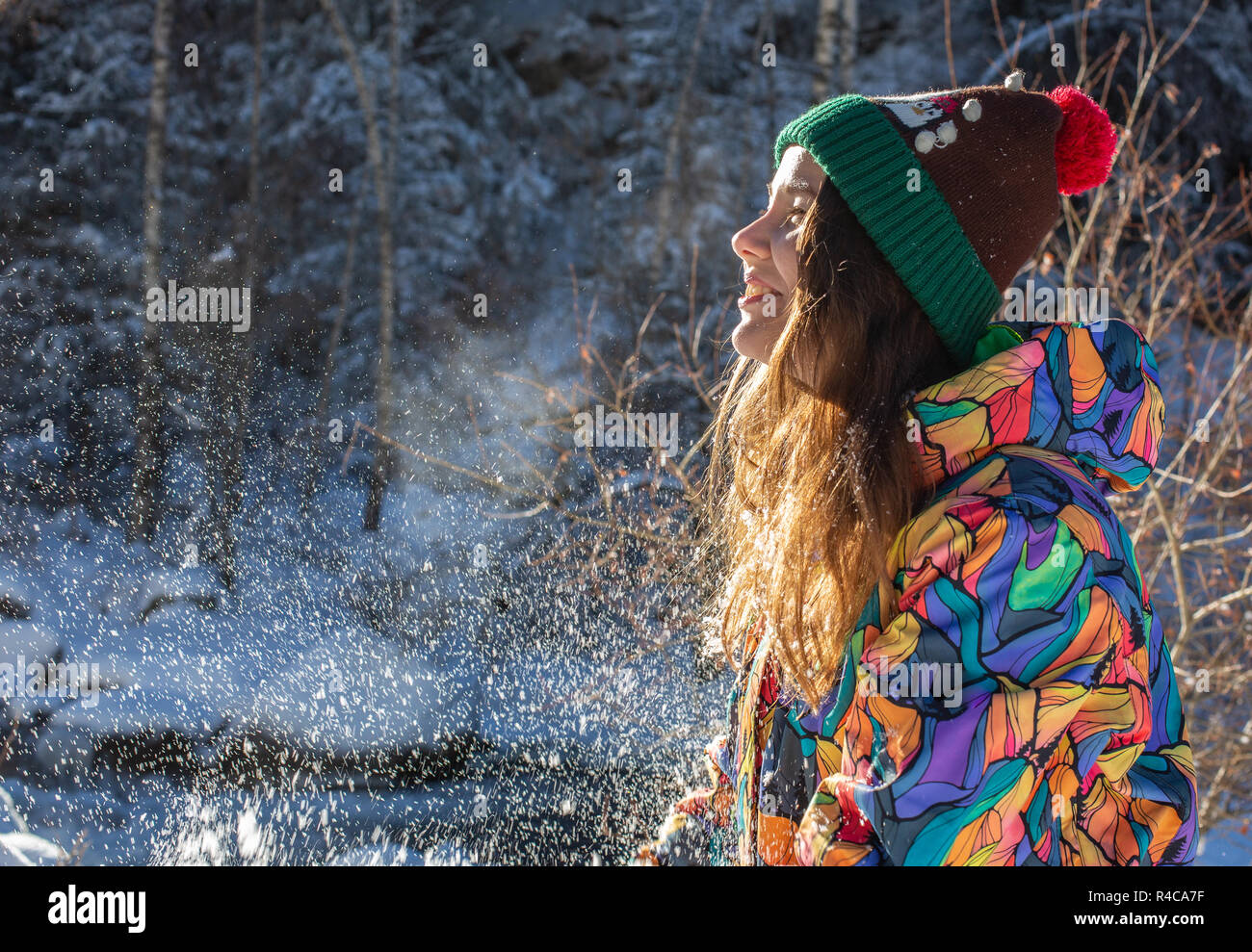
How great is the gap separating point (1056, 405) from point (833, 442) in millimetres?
339

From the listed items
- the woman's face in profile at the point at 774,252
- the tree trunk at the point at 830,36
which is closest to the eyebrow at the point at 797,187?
the woman's face in profile at the point at 774,252

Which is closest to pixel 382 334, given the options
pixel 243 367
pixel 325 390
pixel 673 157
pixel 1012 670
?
pixel 325 390

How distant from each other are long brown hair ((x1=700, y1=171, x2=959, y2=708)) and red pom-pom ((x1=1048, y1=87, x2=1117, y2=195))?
0.52 metres

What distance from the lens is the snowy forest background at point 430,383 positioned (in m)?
4.62

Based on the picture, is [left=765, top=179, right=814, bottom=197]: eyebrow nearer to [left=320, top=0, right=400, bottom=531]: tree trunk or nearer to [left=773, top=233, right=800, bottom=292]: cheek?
[left=773, top=233, right=800, bottom=292]: cheek

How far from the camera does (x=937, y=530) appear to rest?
3.78ft

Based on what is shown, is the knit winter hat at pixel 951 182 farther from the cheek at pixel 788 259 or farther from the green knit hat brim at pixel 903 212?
the cheek at pixel 788 259

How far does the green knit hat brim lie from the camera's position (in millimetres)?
1415

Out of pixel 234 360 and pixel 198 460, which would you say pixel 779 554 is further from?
pixel 234 360

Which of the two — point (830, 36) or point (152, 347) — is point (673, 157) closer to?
point (830, 36)

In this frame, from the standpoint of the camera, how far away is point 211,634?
256 inches

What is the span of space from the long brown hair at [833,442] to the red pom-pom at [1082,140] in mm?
519
